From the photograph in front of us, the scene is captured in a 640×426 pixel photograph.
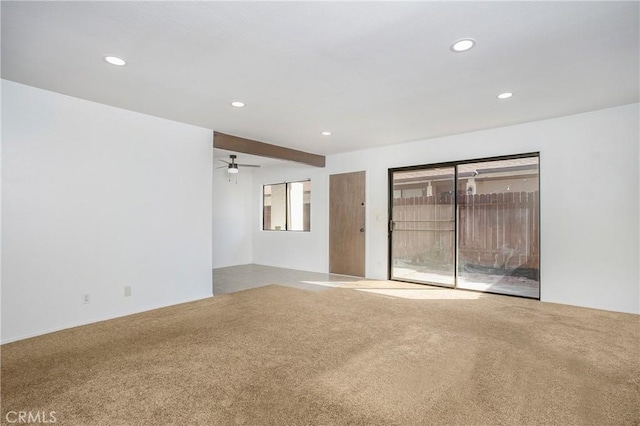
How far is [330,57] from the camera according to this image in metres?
2.61

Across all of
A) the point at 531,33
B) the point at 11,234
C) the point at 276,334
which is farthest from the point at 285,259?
the point at 531,33

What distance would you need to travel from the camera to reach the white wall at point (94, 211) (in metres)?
3.12

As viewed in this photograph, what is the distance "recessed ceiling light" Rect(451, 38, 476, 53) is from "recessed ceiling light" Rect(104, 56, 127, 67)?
105 inches

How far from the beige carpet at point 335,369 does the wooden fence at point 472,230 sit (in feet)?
3.49

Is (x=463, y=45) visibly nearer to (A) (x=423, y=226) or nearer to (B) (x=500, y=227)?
(B) (x=500, y=227)

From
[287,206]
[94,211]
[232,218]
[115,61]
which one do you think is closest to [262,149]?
[287,206]

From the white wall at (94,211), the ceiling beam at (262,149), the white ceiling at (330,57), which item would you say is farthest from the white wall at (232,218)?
the white ceiling at (330,57)

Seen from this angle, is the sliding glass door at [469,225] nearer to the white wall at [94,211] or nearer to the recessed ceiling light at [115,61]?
the white wall at [94,211]

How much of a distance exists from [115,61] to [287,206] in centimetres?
535

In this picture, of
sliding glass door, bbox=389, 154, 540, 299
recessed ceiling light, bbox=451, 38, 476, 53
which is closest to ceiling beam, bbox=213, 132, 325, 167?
sliding glass door, bbox=389, 154, 540, 299

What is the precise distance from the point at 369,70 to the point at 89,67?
2447 mm

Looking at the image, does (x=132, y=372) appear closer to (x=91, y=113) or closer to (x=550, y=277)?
(x=91, y=113)

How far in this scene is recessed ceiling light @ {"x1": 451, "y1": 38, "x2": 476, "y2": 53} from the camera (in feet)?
7.74

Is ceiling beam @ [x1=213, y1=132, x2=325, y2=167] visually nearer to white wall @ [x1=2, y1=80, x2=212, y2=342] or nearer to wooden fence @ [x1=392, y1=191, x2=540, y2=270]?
white wall @ [x1=2, y1=80, x2=212, y2=342]
